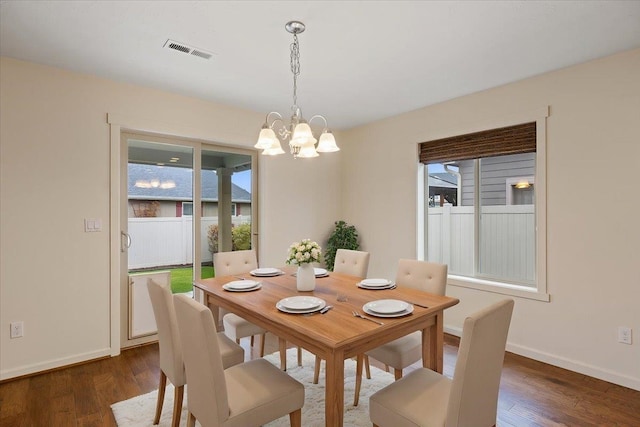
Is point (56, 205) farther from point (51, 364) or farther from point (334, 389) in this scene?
point (334, 389)

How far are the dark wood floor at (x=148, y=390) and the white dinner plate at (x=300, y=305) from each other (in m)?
1.43

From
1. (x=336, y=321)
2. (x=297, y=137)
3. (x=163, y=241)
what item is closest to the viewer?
(x=336, y=321)

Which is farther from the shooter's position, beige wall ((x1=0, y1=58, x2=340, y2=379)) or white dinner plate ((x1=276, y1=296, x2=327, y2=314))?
beige wall ((x1=0, y1=58, x2=340, y2=379))

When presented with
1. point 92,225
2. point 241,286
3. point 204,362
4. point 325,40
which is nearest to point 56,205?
point 92,225

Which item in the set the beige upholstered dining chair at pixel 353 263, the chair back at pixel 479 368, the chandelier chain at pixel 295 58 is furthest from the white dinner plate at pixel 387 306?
the chandelier chain at pixel 295 58

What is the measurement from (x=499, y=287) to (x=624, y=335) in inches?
37.8

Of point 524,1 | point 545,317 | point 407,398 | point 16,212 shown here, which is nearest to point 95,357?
point 16,212

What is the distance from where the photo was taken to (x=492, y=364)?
1424 millimetres

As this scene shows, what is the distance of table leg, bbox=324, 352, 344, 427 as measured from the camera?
1.42 metres

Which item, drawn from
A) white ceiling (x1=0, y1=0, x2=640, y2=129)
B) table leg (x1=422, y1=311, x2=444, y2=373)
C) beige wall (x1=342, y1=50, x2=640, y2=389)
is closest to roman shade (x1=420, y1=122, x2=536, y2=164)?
beige wall (x1=342, y1=50, x2=640, y2=389)

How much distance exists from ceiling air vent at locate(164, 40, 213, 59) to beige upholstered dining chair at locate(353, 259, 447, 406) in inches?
90.5

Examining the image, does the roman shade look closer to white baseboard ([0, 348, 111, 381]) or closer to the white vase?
the white vase

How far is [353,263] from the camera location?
305cm

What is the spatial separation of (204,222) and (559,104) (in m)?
3.76
